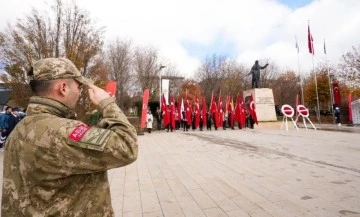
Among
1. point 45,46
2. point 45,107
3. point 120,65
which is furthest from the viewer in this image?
point 120,65

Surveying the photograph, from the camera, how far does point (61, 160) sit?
5.31 ft

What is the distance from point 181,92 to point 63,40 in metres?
34.7

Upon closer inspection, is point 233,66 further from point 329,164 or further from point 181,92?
point 329,164

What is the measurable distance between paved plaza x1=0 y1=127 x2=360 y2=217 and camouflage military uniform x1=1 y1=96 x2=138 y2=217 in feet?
9.95

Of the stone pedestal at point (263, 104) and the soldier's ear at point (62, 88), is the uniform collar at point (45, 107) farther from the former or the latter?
the stone pedestal at point (263, 104)

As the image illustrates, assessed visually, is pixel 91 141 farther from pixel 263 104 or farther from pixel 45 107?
pixel 263 104

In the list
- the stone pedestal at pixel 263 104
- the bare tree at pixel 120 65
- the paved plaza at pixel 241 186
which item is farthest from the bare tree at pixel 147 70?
the paved plaza at pixel 241 186

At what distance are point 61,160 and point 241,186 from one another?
16.1 ft

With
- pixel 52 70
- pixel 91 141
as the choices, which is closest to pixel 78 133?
pixel 91 141

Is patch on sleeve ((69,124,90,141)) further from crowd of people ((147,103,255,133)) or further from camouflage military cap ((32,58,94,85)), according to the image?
crowd of people ((147,103,255,133))

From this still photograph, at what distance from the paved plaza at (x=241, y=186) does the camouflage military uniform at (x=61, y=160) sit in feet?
9.95

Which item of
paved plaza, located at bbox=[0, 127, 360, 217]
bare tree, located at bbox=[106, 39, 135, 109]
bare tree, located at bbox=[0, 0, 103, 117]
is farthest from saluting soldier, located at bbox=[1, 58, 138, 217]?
bare tree, located at bbox=[106, 39, 135, 109]

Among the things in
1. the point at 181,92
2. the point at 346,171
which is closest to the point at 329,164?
the point at 346,171

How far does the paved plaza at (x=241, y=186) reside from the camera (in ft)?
15.3
